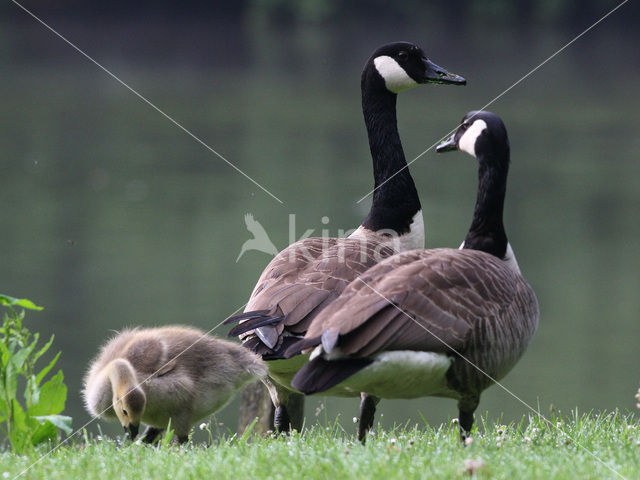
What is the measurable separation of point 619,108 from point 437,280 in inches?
1133

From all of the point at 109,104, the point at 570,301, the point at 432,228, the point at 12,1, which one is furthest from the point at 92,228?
the point at 12,1

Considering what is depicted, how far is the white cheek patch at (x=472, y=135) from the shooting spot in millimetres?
5840

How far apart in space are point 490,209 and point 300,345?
1841 mm

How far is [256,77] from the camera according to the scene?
38.2 meters

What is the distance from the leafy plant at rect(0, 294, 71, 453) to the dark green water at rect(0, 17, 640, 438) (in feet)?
19.7

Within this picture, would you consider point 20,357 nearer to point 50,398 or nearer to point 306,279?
point 50,398

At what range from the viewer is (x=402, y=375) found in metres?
4.39

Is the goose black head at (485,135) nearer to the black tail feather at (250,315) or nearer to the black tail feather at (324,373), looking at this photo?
the black tail feather at (250,315)

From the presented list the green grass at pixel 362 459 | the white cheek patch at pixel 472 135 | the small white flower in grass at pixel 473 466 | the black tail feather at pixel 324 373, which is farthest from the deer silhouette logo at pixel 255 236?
the small white flower in grass at pixel 473 466

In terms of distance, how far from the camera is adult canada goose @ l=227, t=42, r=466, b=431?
5.12 m

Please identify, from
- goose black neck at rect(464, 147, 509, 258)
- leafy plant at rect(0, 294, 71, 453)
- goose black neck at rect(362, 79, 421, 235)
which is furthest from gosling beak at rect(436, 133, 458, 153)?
leafy plant at rect(0, 294, 71, 453)

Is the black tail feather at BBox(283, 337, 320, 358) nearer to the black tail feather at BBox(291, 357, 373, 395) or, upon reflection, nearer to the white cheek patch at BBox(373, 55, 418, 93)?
the black tail feather at BBox(291, 357, 373, 395)

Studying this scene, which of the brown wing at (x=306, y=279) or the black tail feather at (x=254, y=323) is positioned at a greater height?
the brown wing at (x=306, y=279)

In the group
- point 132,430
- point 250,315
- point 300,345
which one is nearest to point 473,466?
point 300,345
